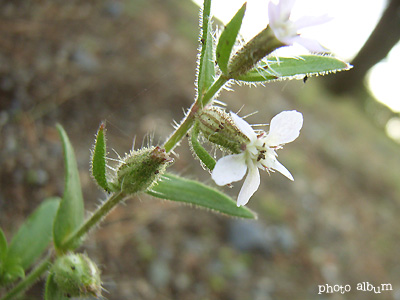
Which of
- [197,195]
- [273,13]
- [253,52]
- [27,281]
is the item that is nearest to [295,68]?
[253,52]

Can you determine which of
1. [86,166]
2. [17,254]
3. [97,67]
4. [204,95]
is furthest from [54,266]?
[97,67]

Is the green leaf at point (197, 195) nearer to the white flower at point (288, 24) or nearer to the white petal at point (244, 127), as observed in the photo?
the white petal at point (244, 127)

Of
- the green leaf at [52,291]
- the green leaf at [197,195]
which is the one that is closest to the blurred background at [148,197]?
the green leaf at [197,195]

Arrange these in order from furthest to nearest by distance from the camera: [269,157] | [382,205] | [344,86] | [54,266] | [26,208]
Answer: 1. [344,86]
2. [382,205]
3. [26,208]
4. [54,266]
5. [269,157]

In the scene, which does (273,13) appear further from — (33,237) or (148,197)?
(148,197)

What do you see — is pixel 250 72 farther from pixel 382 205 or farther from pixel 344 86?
pixel 344 86

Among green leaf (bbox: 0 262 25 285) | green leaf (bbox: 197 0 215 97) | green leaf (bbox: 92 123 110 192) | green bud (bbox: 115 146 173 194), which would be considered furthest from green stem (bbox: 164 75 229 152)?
green leaf (bbox: 0 262 25 285)
